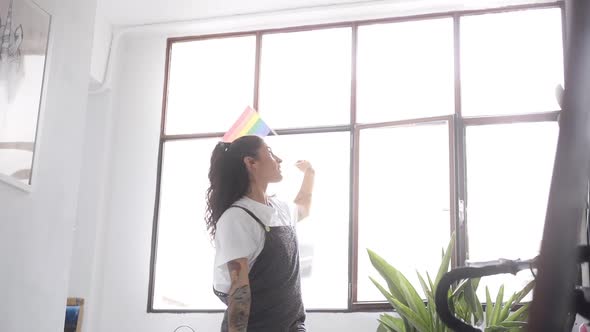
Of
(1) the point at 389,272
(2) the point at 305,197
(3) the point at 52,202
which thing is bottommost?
(1) the point at 389,272

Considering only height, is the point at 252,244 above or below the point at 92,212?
below

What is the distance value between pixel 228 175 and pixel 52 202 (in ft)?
2.01

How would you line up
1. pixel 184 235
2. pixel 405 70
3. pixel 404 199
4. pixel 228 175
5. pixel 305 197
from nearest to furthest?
pixel 228 175 → pixel 305 197 → pixel 404 199 → pixel 405 70 → pixel 184 235

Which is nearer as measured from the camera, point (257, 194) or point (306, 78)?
point (257, 194)

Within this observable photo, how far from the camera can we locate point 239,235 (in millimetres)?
2473

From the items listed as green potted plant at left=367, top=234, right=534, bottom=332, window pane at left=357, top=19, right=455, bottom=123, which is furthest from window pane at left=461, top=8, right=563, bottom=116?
green potted plant at left=367, top=234, right=534, bottom=332

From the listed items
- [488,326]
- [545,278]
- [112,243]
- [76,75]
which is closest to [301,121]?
[112,243]

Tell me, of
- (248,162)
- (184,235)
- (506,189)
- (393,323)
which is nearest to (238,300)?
(248,162)

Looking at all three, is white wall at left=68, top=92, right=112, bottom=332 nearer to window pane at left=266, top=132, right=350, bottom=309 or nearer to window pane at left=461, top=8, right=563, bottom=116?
window pane at left=266, top=132, right=350, bottom=309

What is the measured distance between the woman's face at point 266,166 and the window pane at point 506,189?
5.81 ft

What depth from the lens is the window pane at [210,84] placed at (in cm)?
494

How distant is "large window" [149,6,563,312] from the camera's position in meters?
4.21

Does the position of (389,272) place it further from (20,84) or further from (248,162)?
(20,84)

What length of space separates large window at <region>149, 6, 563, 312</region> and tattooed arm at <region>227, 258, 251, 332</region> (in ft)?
6.33
